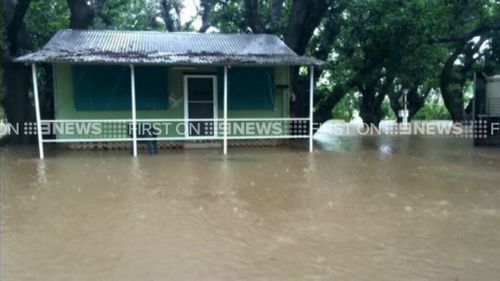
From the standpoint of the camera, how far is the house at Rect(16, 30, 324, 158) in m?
13.0

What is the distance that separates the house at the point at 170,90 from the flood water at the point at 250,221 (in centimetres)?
318

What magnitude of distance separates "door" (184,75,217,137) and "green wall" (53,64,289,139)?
0.18 metres

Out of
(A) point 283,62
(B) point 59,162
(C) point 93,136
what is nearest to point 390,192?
(A) point 283,62

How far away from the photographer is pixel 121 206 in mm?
6410

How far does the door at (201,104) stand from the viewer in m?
14.0

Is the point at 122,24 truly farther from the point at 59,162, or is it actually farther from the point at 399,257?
the point at 399,257

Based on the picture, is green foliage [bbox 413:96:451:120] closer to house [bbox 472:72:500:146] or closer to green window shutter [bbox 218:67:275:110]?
house [bbox 472:72:500:146]

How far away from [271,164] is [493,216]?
5.32m

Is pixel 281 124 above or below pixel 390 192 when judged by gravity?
above

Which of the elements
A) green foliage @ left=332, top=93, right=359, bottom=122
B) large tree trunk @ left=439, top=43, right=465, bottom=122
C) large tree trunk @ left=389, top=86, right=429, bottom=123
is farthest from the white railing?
green foliage @ left=332, top=93, right=359, bottom=122

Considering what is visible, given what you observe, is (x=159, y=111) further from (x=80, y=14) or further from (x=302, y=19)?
(x=302, y=19)

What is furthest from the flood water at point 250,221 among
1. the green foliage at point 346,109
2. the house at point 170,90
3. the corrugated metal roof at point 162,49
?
the green foliage at point 346,109

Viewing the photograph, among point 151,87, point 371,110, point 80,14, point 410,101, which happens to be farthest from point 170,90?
point 410,101

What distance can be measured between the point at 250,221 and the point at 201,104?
8.87m
